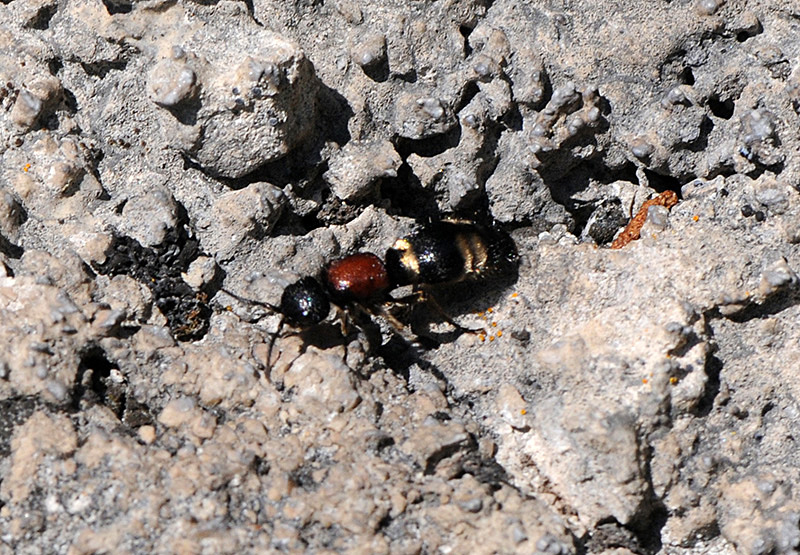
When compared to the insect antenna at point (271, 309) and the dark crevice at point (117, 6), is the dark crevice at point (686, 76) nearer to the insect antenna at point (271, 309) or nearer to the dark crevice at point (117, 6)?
the insect antenna at point (271, 309)

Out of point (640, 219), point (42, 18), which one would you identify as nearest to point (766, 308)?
point (640, 219)

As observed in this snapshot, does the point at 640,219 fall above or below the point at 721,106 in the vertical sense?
below

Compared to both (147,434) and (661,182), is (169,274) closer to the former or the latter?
(147,434)

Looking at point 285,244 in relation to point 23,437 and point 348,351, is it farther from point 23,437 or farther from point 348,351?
point 23,437

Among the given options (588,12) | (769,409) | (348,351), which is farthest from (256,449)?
(588,12)

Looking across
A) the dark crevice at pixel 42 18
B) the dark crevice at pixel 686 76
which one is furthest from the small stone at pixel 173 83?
the dark crevice at pixel 686 76

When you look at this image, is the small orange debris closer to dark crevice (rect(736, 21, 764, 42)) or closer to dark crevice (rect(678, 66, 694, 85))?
dark crevice (rect(678, 66, 694, 85))
